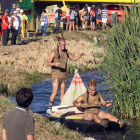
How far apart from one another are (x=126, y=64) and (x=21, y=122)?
550 centimetres

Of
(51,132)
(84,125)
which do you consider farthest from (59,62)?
(51,132)

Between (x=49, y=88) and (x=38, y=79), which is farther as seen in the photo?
(x=38, y=79)

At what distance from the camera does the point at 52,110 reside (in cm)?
901

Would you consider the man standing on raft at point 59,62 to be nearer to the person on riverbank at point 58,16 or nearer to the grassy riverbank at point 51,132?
the grassy riverbank at point 51,132

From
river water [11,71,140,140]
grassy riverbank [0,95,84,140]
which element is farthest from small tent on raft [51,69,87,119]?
grassy riverbank [0,95,84,140]

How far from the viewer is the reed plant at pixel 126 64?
8.87 meters

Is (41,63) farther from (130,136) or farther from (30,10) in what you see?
(130,136)

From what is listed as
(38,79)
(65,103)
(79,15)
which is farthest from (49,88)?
(79,15)

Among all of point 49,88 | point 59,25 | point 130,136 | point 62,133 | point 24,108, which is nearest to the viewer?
point 24,108

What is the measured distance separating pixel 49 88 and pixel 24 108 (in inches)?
384

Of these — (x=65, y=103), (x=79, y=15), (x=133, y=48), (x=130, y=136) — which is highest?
(x=79, y=15)

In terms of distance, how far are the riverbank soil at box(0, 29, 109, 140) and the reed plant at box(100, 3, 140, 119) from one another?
71 cm

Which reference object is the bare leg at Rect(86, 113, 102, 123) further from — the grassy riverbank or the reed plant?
the reed plant

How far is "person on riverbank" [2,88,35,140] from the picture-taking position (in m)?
4.01
